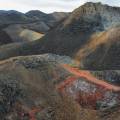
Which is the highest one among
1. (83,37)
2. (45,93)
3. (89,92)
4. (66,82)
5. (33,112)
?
(83,37)

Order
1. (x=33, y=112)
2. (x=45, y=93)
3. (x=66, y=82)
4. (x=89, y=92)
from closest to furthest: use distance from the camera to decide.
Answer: (x=33, y=112)
(x=45, y=93)
(x=89, y=92)
(x=66, y=82)

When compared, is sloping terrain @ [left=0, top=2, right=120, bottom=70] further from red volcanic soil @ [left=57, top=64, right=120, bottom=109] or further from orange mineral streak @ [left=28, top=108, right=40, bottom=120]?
orange mineral streak @ [left=28, top=108, right=40, bottom=120]

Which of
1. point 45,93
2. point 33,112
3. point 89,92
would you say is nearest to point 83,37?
point 89,92

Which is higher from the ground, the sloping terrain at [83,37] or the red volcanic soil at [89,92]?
the sloping terrain at [83,37]

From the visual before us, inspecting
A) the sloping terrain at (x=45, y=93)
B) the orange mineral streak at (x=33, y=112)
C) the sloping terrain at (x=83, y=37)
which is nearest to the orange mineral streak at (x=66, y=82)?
the sloping terrain at (x=45, y=93)

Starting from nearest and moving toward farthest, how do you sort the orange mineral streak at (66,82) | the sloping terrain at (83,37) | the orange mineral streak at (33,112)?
the orange mineral streak at (33,112)
the orange mineral streak at (66,82)
the sloping terrain at (83,37)

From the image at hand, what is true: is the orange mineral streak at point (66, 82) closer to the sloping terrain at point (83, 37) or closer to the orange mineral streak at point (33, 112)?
the orange mineral streak at point (33, 112)

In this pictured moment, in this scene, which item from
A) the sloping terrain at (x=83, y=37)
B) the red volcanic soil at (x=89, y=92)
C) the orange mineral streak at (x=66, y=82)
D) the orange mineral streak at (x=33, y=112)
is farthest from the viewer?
the sloping terrain at (x=83, y=37)

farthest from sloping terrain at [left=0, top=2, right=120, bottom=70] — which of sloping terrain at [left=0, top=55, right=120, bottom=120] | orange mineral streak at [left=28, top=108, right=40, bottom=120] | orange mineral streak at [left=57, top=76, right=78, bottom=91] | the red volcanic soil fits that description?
orange mineral streak at [left=28, top=108, right=40, bottom=120]

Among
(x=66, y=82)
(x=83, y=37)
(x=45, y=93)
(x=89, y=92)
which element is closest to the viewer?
(x=45, y=93)

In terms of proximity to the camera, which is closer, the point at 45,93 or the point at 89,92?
the point at 45,93

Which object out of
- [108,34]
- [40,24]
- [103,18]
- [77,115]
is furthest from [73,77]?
[40,24]

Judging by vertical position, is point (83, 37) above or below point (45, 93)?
above

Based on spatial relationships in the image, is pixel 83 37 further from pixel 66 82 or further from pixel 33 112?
pixel 33 112
